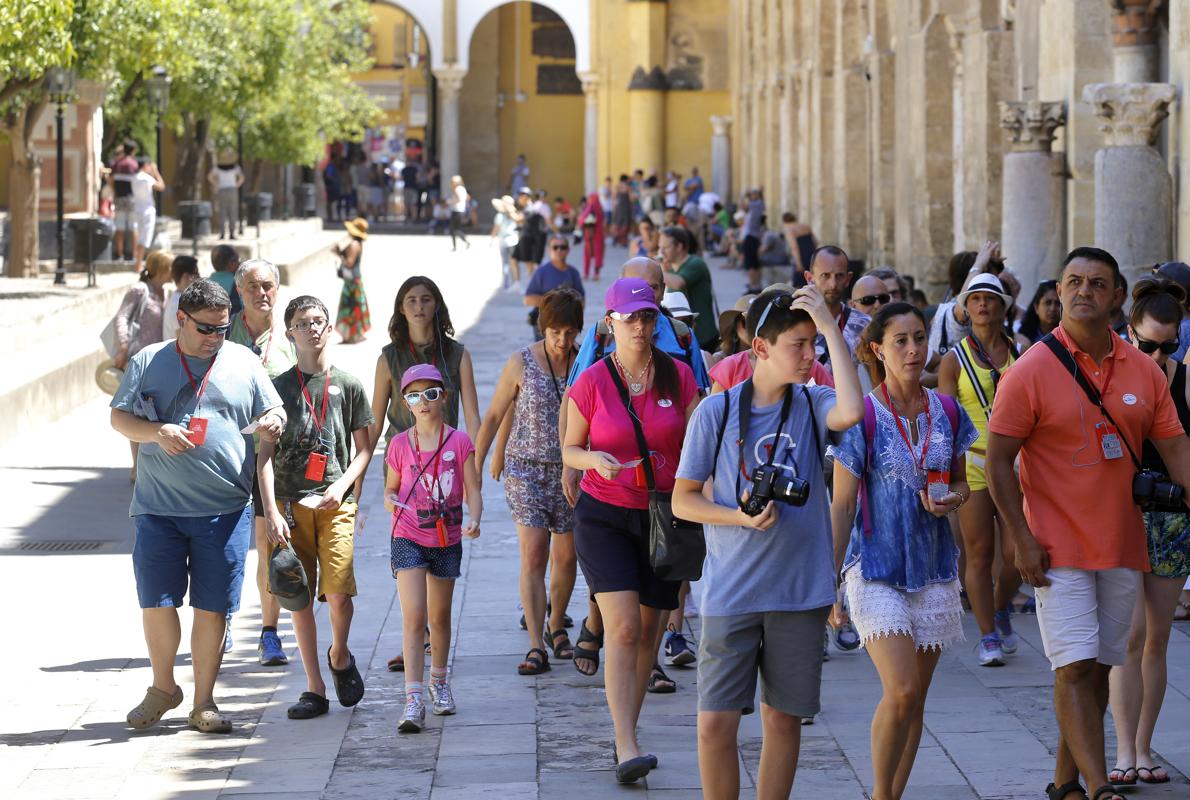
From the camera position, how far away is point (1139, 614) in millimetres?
6355

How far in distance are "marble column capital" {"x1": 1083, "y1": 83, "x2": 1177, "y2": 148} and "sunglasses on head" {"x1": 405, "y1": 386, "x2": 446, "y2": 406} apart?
5655 mm

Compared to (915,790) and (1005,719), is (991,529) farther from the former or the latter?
(915,790)

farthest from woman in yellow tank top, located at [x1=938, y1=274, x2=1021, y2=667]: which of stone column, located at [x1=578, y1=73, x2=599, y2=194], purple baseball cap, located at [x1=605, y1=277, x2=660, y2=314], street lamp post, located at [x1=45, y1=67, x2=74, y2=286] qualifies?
stone column, located at [x1=578, y1=73, x2=599, y2=194]

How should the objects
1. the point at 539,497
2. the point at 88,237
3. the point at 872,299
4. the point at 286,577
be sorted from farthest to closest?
the point at 88,237 → the point at 872,299 → the point at 539,497 → the point at 286,577

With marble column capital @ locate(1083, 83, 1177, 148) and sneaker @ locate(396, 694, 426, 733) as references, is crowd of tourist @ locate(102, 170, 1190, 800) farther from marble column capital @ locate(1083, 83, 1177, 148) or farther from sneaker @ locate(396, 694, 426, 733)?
marble column capital @ locate(1083, 83, 1177, 148)

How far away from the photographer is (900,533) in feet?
19.2

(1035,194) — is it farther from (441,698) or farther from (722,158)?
(722,158)

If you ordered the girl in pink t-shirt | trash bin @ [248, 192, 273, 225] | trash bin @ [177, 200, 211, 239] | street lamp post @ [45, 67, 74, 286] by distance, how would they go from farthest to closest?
trash bin @ [248, 192, 273, 225] → trash bin @ [177, 200, 211, 239] → street lamp post @ [45, 67, 74, 286] → the girl in pink t-shirt

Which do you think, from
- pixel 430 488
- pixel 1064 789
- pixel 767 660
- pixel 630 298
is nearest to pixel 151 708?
pixel 430 488

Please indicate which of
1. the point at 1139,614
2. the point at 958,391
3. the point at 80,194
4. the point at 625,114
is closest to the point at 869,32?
the point at 80,194

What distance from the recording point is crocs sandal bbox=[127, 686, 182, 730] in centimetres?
725

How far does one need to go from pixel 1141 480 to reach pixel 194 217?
2776 cm

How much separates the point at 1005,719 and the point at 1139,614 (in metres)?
1.13

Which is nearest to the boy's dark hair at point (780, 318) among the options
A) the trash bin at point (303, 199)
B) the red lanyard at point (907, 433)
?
the red lanyard at point (907, 433)
